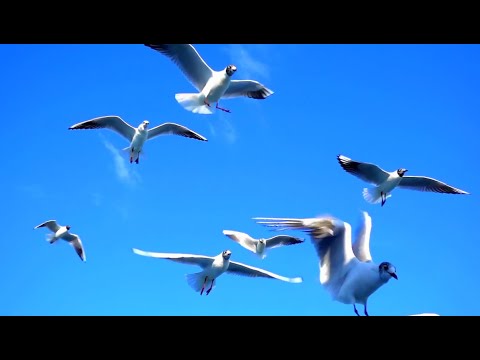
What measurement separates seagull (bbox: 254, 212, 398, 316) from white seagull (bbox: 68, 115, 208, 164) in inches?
212

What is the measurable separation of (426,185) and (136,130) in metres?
5.22

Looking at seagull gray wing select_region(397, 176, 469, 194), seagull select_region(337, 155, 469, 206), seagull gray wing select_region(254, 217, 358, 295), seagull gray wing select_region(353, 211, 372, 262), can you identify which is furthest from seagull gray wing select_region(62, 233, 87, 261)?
seagull gray wing select_region(254, 217, 358, 295)

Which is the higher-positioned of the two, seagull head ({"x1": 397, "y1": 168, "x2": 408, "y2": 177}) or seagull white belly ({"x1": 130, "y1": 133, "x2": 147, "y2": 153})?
seagull white belly ({"x1": 130, "y1": 133, "x2": 147, "y2": 153})

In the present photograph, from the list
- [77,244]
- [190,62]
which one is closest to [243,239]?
[190,62]

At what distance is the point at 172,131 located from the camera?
9.34 metres

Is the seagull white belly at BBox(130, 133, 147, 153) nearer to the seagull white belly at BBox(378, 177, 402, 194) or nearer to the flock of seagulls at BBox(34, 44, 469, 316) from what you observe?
the flock of seagulls at BBox(34, 44, 469, 316)

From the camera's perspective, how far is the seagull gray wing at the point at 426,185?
29.4ft

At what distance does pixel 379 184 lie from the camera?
8844mm

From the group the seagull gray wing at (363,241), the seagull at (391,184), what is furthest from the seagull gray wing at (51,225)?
the seagull gray wing at (363,241)

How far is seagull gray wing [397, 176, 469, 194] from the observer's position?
8.95 m
